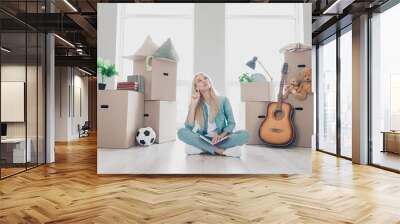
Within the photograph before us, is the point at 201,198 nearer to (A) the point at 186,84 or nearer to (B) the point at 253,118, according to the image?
(B) the point at 253,118

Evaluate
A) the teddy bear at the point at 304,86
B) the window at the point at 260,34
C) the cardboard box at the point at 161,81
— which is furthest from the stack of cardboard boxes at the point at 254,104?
the cardboard box at the point at 161,81

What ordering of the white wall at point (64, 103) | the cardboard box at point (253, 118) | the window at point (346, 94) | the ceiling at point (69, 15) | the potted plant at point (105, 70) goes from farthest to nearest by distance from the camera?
1. the white wall at point (64, 103)
2. the window at point (346, 94)
3. the ceiling at point (69, 15)
4. the cardboard box at point (253, 118)
5. the potted plant at point (105, 70)

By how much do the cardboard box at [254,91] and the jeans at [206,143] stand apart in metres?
0.51

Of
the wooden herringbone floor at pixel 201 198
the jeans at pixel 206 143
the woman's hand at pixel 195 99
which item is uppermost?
the woman's hand at pixel 195 99

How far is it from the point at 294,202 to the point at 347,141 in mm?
4167

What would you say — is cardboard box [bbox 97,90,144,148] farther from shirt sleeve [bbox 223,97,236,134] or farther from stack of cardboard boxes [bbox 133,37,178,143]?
shirt sleeve [bbox 223,97,236,134]

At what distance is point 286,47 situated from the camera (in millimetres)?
5277

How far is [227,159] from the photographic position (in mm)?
5230

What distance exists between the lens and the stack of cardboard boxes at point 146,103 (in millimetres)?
5191

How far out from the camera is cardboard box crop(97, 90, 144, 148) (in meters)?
5.18

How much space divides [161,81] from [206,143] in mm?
1141

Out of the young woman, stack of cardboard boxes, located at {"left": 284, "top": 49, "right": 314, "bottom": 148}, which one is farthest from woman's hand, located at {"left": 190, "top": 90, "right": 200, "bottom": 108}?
stack of cardboard boxes, located at {"left": 284, "top": 49, "right": 314, "bottom": 148}

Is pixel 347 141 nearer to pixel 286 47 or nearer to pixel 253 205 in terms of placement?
pixel 286 47

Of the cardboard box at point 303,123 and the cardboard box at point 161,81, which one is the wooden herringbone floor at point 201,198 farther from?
the cardboard box at point 161,81
